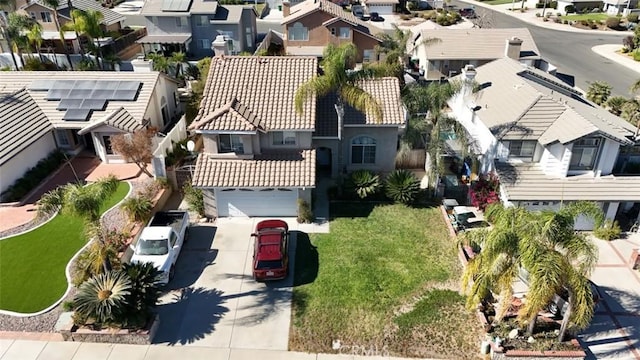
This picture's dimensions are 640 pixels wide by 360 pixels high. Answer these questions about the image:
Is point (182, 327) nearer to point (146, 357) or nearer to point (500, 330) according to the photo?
point (146, 357)

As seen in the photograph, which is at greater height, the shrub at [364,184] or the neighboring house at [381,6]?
the neighboring house at [381,6]

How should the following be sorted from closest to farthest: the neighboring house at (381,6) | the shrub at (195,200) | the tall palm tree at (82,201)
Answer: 1. the tall palm tree at (82,201)
2. the shrub at (195,200)
3. the neighboring house at (381,6)

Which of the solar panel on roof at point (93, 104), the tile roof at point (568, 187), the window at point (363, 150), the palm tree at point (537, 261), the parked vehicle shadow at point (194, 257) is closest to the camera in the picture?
the palm tree at point (537, 261)

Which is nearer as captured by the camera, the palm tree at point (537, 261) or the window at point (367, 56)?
the palm tree at point (537, 261)

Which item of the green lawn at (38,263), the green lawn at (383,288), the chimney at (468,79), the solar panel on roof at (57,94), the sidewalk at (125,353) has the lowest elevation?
the sidewalk at (125,353)

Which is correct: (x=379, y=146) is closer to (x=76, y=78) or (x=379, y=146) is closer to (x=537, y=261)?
(x=537, y=261)

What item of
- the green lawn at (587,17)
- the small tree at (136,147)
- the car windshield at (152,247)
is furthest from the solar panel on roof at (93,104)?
the green lawn at (587,17)

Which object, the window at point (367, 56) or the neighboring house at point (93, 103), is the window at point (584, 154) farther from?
the window at point (367, 56)
